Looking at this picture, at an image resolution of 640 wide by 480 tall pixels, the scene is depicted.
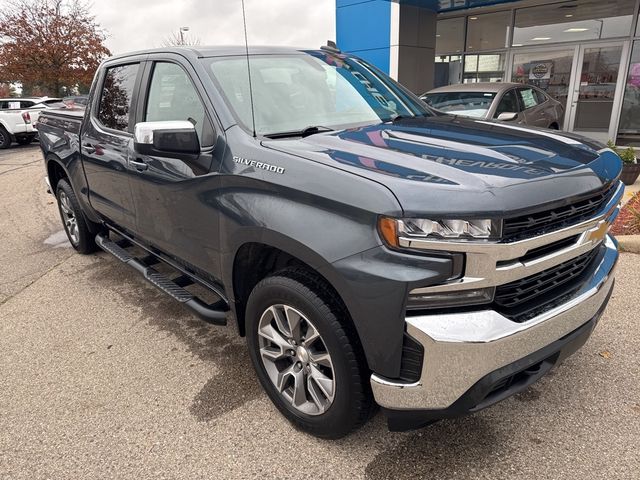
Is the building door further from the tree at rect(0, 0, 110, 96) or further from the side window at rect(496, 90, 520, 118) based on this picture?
the tree at rect(0, 0, 110, 96)

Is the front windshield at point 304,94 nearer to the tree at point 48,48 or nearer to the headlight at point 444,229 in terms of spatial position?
the headlight at point 444,229

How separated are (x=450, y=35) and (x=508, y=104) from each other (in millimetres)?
6333

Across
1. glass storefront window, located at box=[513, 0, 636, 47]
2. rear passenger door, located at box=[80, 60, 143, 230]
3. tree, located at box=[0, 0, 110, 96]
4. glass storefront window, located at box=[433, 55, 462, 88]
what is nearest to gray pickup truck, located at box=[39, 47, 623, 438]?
rear passenger door, located at box=[80, 60, 143, 230]

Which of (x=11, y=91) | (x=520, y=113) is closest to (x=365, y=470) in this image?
(x=520, y=113)

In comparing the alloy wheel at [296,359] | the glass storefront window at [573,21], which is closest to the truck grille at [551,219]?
the alloy wheel at [296,359]

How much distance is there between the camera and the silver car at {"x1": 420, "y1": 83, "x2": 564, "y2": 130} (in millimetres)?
7641

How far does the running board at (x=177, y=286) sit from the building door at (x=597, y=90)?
34.8ft

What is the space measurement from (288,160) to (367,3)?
11.3 meters

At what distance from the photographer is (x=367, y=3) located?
12.0 meters

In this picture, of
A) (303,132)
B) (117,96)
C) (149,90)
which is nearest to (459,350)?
(303,132)

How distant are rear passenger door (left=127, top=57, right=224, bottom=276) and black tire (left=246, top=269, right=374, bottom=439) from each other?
0.61m

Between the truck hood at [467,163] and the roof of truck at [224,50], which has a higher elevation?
the roof of truck at [224,50]

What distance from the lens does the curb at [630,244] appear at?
15.3 ft

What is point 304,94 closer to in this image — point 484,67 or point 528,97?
point 528,97
